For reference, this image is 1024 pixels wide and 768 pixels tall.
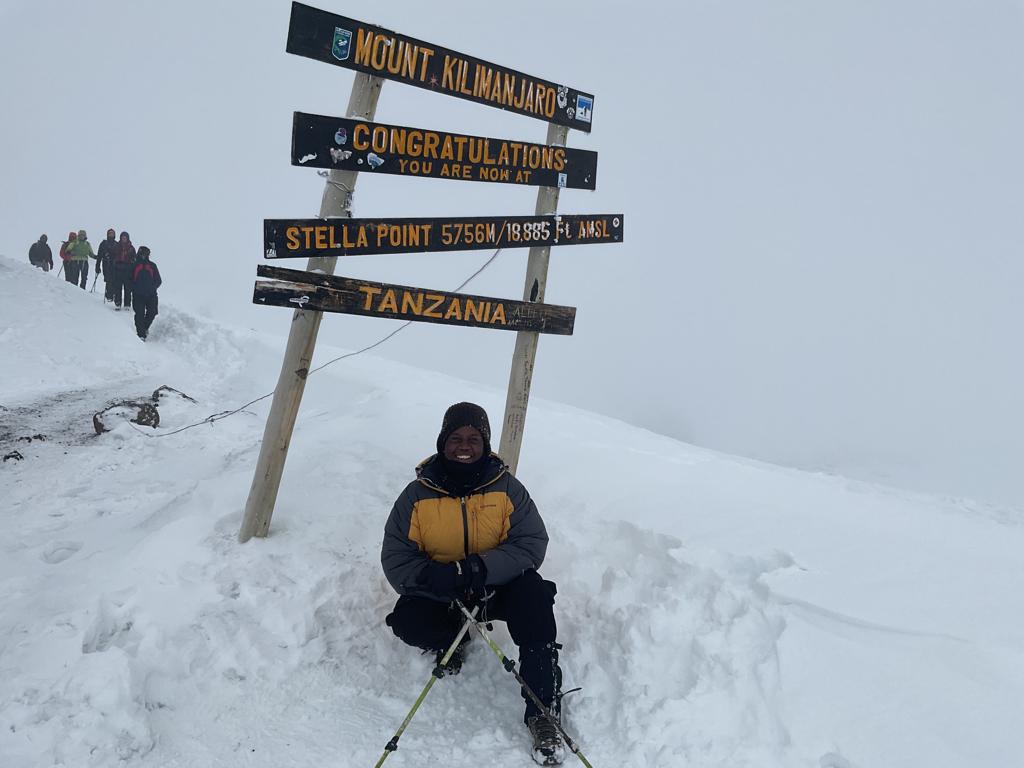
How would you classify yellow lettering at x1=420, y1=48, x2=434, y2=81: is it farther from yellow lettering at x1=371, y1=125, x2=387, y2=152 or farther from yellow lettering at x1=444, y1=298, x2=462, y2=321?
yellow lettering at x1=444, y1=298, x2=462, y2=321

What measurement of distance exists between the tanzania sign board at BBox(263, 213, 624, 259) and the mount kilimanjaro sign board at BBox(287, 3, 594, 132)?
793 millimetres

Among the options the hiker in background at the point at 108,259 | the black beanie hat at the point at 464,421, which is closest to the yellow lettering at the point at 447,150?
the black beanie hat at the point at 464,421

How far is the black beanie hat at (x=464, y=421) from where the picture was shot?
11.7 feet

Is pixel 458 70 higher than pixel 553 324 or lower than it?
higher

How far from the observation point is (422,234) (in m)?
4.34

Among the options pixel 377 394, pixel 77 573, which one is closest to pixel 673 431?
pixel 377 394

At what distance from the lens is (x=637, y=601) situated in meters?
3.93

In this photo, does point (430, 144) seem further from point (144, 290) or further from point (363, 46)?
point (144, 290)

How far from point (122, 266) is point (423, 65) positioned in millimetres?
14860

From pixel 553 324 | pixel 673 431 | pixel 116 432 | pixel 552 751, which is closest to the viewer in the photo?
pixel 552 751

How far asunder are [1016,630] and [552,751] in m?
2.43

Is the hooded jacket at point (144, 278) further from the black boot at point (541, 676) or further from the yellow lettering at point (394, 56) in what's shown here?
the black boot at point (541, 676)

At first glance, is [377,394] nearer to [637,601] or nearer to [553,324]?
[553,324]

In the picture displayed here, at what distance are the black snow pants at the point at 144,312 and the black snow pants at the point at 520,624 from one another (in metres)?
13.8
